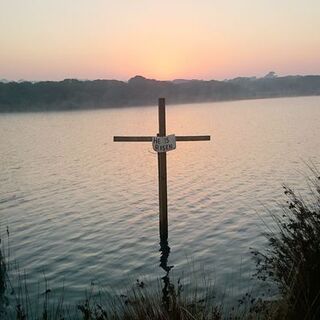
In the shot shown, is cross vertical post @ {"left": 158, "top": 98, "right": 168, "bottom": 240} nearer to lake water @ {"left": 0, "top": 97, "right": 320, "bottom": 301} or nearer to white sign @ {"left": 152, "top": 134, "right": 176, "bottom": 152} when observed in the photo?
white sign @ {"left": 152, "top": 134, "right": 176, "bottom": 152}

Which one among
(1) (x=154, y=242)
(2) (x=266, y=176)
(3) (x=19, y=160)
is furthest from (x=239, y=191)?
(3) (x=19, y=160)

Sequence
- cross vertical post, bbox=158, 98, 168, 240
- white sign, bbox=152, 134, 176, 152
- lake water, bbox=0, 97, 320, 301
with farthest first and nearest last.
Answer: cross vertical post, bbox=158, 98, 168, 240, white sign, bbox=152, 134, 176, 152, lake water, bbox=0, 97, 320, 301

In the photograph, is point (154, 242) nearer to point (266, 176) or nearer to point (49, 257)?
point (49, 257)

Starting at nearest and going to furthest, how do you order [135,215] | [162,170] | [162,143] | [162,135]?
[162,143] < [162,135] < [162,170] < [135,215]

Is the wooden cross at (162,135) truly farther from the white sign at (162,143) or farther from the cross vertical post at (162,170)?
the white sign at (162,143)

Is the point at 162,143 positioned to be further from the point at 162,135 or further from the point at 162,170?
the point at 162,170

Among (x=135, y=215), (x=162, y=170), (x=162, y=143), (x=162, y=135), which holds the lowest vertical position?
(x=135, y=215)

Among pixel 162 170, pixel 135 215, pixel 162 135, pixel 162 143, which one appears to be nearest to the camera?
pixel 162 143

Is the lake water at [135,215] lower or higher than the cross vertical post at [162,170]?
lower

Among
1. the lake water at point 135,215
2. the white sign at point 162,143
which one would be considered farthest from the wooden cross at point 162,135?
the lake water at point 135,215

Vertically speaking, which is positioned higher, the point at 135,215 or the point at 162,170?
the point at 162,170

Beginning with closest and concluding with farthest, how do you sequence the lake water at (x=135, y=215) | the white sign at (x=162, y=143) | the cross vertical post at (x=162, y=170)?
the lake water at (x=135, y=215) < the white sign at (x=162, y=143) < the cross vertical post at (x=162, y=170)

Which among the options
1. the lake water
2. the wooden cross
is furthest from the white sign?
the lake water

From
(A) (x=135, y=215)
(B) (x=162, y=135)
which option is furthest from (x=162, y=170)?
(A) (x=135, y=215)
